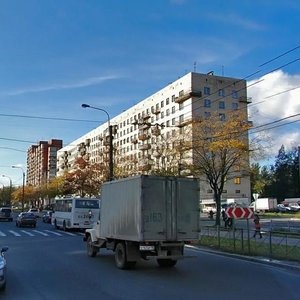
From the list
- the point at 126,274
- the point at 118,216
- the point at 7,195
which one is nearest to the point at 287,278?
the point at 126,274

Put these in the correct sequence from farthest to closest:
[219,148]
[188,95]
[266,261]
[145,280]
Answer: [188,95]
[219,148]
[266,261]
[145,280]

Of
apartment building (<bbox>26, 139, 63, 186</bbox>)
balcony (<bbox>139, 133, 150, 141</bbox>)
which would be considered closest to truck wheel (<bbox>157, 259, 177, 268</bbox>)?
balcony (<bbox>139, 133, 150, 141</bbox>)

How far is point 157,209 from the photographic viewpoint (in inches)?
594

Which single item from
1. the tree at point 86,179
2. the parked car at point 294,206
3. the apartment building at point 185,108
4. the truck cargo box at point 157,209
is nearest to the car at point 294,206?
the parked car at point 294,206

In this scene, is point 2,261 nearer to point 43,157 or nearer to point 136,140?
point 136,140

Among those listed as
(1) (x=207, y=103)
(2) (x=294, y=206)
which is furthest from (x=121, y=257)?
(2) (x=294, y=206)

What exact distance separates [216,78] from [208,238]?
8339 cm

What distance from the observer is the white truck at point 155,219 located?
48.7ft

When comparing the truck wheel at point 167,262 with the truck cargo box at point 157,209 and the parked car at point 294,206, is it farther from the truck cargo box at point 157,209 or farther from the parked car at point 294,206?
the parked car at point 294,206

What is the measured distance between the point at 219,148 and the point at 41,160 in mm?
141606

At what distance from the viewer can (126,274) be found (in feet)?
45.3

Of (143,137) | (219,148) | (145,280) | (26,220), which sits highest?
(143,137)

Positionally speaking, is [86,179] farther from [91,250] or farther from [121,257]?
[121,257]

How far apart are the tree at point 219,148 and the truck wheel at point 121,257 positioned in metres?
30.3
